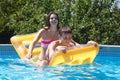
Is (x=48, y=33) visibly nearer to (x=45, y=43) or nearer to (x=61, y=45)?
(x=45, y=43)

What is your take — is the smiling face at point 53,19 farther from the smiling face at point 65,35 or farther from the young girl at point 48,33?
the smiling face at point 65,35

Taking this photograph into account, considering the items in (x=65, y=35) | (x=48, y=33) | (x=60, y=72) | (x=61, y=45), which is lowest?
(x=60, y=72)

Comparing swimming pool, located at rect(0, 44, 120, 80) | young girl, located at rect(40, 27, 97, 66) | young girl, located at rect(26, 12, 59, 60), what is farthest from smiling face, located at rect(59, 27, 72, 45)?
swimming pool, located at rect(0, 44, 120, 80)

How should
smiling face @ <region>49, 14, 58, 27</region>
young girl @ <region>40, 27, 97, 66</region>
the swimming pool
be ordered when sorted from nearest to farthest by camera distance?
the swimming pool, young girl @ <region>40, 27, 97, 66</region>, smiling face @ <region>49, 14, 58, 27</region>

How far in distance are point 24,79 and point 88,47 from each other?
1632 millimetres

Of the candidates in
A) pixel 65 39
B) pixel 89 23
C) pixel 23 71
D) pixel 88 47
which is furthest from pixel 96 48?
pixel 89 23

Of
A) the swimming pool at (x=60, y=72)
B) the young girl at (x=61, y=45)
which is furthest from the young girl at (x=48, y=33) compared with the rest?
the swimming pool at (x=60, y=72)

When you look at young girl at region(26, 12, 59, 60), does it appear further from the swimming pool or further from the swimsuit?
the swimming pool

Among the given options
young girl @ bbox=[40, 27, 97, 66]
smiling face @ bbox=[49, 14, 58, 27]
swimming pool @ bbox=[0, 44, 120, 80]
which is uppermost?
smiling face @ bbox=[49, 14, 58, 27]

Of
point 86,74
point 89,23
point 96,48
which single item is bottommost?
point 86,74

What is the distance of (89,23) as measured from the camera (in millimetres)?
9438

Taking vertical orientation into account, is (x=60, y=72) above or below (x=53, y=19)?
below

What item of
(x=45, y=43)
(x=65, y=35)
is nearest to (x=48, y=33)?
(x=45, y=43)

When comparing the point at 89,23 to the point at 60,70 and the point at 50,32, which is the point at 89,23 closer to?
the point at 50,32
